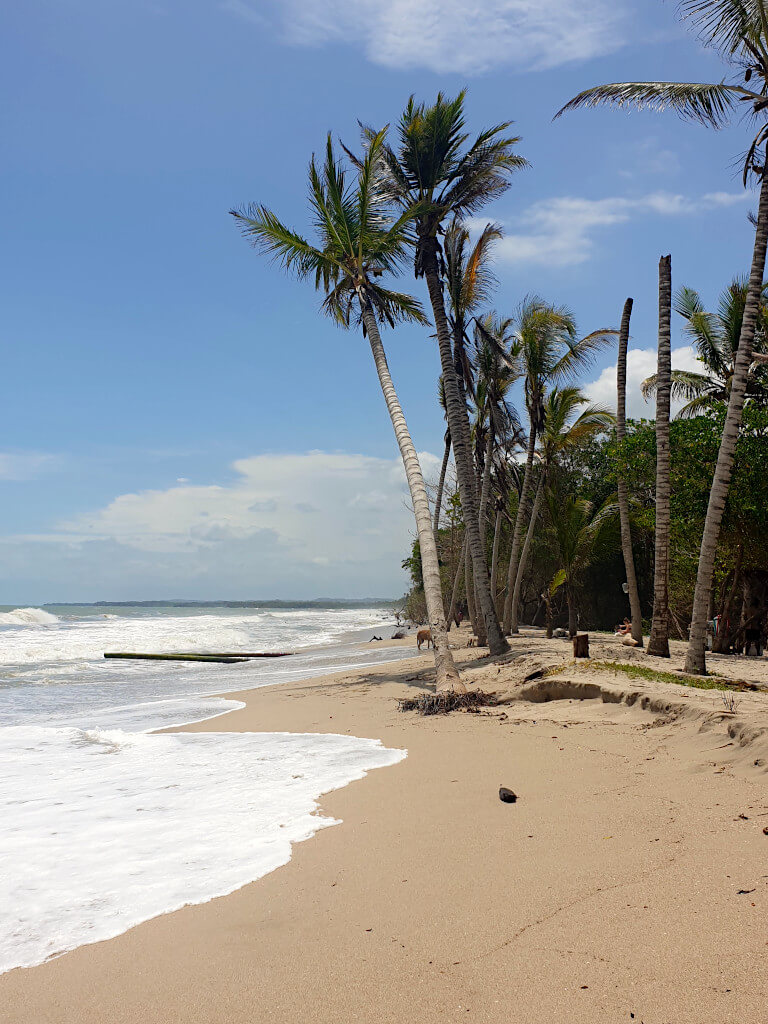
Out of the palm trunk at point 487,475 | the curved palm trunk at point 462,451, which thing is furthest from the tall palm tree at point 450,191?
the palm trunk at point 487,475

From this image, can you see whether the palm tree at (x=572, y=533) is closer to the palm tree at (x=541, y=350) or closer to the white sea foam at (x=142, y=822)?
the palm tree at (x=541, y=350)

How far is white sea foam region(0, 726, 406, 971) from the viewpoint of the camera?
3.58 metres

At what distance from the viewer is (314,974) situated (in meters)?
2.77

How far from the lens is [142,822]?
4988 millimetres

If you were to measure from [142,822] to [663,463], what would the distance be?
1029 cm

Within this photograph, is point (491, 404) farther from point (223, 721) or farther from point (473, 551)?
point (223, 721)

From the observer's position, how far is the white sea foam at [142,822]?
3578mm

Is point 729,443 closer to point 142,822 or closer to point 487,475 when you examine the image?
point 142,822

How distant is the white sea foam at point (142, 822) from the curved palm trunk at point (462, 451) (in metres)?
6.25

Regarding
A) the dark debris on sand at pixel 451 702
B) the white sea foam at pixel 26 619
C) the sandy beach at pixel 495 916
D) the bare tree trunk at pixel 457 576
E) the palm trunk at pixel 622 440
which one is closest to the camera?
the sandy beach at pixel 495 916

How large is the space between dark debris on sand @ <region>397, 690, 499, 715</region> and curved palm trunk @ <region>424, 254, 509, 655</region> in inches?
172

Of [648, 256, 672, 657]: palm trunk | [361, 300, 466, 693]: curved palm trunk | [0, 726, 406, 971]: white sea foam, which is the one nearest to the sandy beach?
[0, 726, 406, 971]: white sea foam

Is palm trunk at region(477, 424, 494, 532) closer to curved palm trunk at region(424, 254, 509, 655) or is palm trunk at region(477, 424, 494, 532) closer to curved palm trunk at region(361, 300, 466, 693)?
curved palm trunk at region(424, 254, 509, 655)

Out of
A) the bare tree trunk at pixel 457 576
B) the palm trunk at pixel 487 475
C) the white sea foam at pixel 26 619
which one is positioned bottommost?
the white sea foam at pixel 26 619
